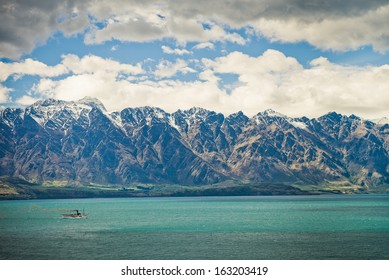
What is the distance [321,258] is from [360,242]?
2388 cm

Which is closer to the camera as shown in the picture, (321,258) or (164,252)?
(321,258)

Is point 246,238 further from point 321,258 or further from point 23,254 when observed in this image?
point 23,254

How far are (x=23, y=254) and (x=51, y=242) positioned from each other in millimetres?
17565
